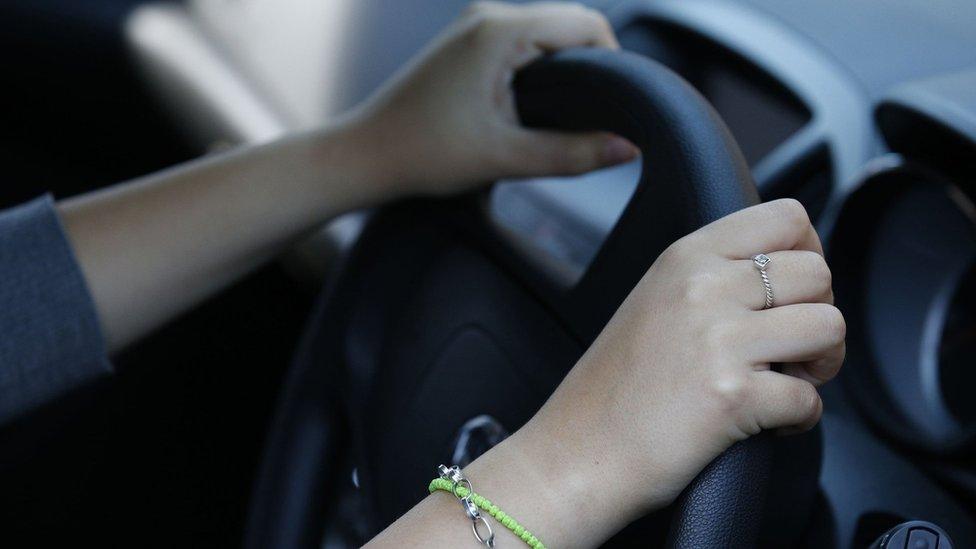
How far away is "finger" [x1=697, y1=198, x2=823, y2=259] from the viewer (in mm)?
522

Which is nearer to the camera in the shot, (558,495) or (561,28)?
(558,495)

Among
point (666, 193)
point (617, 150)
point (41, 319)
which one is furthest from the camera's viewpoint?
point (41, 319)

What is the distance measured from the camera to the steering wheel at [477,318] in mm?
567

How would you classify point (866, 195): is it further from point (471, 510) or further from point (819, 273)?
point (471, 510)

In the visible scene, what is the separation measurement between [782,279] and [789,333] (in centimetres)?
3

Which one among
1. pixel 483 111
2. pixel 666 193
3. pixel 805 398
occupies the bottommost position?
pixel 805 398

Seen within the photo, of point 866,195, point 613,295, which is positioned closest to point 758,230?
point 613,295

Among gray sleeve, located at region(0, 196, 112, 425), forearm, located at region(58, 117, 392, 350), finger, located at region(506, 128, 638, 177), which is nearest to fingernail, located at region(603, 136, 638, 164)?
finger, located at region(506, 128, 638, 177)

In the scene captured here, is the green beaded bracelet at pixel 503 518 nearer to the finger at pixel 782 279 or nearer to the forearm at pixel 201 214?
the finger at pixel 782 279

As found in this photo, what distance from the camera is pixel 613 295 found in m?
0.65

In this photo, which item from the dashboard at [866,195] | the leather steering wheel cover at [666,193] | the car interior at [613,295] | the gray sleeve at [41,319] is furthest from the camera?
the gray sleeve at [41,319]

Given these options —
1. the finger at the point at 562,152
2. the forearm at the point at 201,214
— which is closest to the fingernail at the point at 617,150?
the finger at the point at 562,152

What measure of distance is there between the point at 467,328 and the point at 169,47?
3.44 feet

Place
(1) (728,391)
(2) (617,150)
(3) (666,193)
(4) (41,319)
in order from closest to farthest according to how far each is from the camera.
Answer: (1) (728,391), (3) (666,193), (2) (617,150), (4) (41,319)
